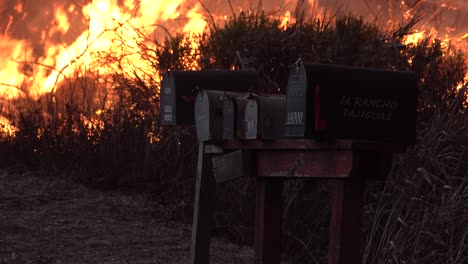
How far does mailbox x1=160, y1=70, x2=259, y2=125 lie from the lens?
5043 millimetres

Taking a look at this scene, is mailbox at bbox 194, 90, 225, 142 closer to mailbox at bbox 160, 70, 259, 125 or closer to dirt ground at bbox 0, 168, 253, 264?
mailbox at bbox 160, 70, 259, 125

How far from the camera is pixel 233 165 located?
4137mm

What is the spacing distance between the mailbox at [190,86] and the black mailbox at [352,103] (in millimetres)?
1696

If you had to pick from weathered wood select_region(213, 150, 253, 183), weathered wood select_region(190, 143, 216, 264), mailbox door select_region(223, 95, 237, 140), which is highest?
mailbox door select_region(223, 95, 237, 140)

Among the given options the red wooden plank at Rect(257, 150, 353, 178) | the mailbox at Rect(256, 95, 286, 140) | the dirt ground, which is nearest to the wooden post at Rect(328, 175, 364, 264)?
the red wooden plank at Rect(257, 150, 353, 178)

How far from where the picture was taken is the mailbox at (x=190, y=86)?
16.5ft

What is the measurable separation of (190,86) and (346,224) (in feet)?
6.23

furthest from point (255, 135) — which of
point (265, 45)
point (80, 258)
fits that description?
point (265, 45)

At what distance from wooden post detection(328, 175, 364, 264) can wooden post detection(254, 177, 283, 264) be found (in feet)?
1.85

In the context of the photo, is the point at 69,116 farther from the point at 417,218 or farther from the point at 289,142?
the point at 289,142

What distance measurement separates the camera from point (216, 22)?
8.61 m

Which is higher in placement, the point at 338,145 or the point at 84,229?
the point at 338,145

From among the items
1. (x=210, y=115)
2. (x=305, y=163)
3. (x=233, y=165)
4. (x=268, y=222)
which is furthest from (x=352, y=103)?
(x=210, y=115)

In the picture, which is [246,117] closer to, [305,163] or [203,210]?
[305,163]
